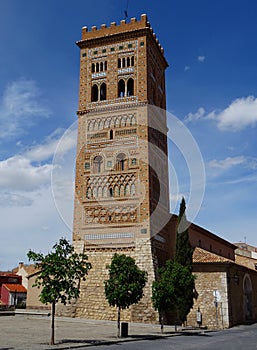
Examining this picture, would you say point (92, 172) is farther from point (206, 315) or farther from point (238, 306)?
point (238, 306)

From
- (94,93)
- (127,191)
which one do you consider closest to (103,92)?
(94,93)

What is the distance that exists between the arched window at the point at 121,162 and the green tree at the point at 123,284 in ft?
39.0

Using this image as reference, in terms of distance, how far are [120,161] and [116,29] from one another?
11.9m

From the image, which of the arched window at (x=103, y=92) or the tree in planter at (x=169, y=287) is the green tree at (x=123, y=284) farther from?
the arched window at (x=103, y=92)

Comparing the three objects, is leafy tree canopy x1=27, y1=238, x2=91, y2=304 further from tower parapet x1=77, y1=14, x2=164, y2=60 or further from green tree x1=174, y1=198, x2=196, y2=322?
tower parapet x1=77, y1=14, x2=164, y2=60

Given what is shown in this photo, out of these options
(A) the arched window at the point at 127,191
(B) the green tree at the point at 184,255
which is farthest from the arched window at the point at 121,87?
(B) the green tree at the point at 184,255

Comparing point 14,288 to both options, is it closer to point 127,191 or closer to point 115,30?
point 127,191

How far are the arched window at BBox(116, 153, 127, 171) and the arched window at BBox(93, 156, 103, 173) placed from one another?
56.0 inches

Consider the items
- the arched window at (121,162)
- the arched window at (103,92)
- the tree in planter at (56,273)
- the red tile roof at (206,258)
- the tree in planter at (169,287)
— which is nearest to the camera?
the tree in planter at (56,273)

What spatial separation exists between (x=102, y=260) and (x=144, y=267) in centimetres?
339

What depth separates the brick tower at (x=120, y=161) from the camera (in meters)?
29.4

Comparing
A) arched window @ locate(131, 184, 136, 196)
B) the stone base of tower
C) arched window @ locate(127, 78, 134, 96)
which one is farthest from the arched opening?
arched window @ locate(127, 78, 134, 96)

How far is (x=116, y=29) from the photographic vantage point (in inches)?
1383

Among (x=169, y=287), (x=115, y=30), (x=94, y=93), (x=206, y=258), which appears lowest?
(x=169, y=287)
